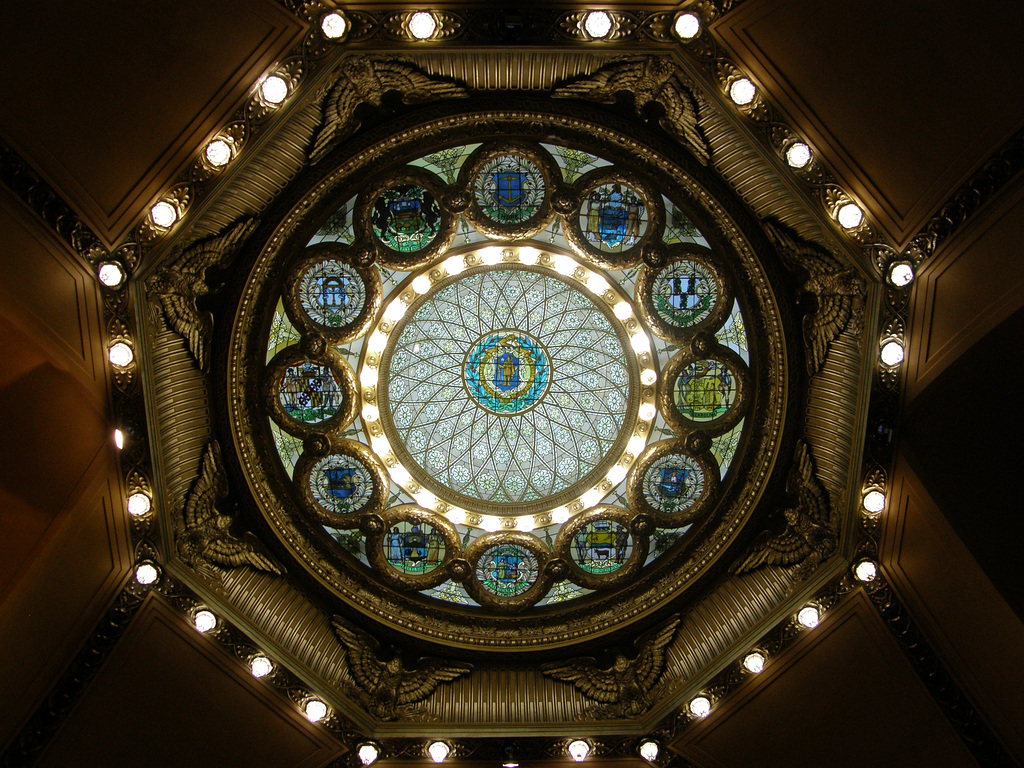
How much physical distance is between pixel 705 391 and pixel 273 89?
658 cm

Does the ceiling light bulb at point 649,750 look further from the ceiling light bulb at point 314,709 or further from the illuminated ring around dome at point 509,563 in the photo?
the ceiling light bulb at point 314,709

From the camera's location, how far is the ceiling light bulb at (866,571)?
9000 mm

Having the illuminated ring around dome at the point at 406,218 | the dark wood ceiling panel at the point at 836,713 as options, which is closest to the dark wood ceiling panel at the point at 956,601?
the dark wood ceiling panel at the point at 836,713

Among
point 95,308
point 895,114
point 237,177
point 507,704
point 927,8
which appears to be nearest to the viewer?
point 927,8

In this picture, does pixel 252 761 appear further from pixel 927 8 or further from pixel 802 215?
pixel 927 8

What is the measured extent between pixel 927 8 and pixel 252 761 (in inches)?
414

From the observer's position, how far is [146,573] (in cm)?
907

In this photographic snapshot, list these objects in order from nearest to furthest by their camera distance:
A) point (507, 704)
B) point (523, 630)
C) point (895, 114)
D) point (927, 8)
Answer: point (927, 8) < point (895, 114) < point (507, 704) < point (523, 630)

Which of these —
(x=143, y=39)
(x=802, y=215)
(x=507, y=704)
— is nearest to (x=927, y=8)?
(x=802, y=215)

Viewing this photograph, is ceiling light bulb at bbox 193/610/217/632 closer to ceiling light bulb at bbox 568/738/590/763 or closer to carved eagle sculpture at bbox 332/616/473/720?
carved eagle sculpture at bbox 332/616/473/720

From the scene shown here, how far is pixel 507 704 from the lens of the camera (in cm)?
1064

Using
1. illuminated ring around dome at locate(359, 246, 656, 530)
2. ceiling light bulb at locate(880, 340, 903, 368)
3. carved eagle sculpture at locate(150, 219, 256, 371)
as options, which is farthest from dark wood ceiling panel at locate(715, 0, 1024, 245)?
carved eagle sculpture at locate(150, 219, 256, 371)

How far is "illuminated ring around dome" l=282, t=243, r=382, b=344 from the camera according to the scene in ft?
35.1

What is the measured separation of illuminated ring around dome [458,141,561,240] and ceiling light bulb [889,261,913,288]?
14.1ft
